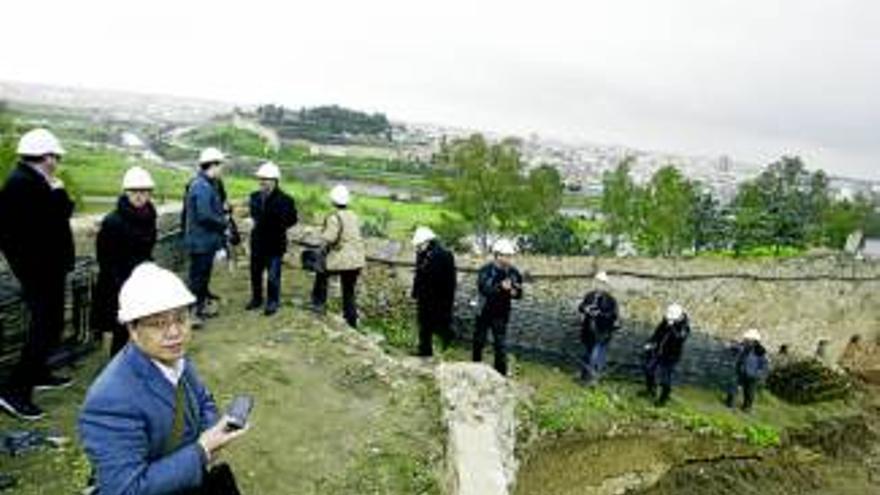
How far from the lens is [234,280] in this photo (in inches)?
571

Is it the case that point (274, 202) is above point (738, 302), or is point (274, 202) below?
above

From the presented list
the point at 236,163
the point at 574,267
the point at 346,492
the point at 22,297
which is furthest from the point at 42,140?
the point at 236,163

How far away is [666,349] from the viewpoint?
1603 centimetres

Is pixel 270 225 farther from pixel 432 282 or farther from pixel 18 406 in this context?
pixel 18 406

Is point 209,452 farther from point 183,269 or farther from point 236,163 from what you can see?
point 236,163

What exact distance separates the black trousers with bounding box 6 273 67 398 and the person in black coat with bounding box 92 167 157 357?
103 cm

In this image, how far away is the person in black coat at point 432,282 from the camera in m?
12.8

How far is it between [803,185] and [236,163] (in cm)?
3604

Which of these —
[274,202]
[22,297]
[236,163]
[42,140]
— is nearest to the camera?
[42,140]

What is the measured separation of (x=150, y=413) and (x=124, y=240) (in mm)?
5291

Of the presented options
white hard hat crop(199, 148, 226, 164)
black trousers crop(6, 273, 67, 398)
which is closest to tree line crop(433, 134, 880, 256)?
white hard hat crop(199, 148, 226, 164)

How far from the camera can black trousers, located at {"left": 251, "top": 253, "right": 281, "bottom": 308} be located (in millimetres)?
12062

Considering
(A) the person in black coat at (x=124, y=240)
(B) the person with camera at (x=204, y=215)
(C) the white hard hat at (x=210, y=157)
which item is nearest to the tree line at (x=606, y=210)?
(B) the person with camera at (x=204, y=215)

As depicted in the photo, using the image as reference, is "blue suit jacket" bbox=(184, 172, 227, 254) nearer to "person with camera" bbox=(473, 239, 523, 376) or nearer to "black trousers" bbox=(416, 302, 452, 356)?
"black trousers" bbox=(416, 302, 452, 356)
